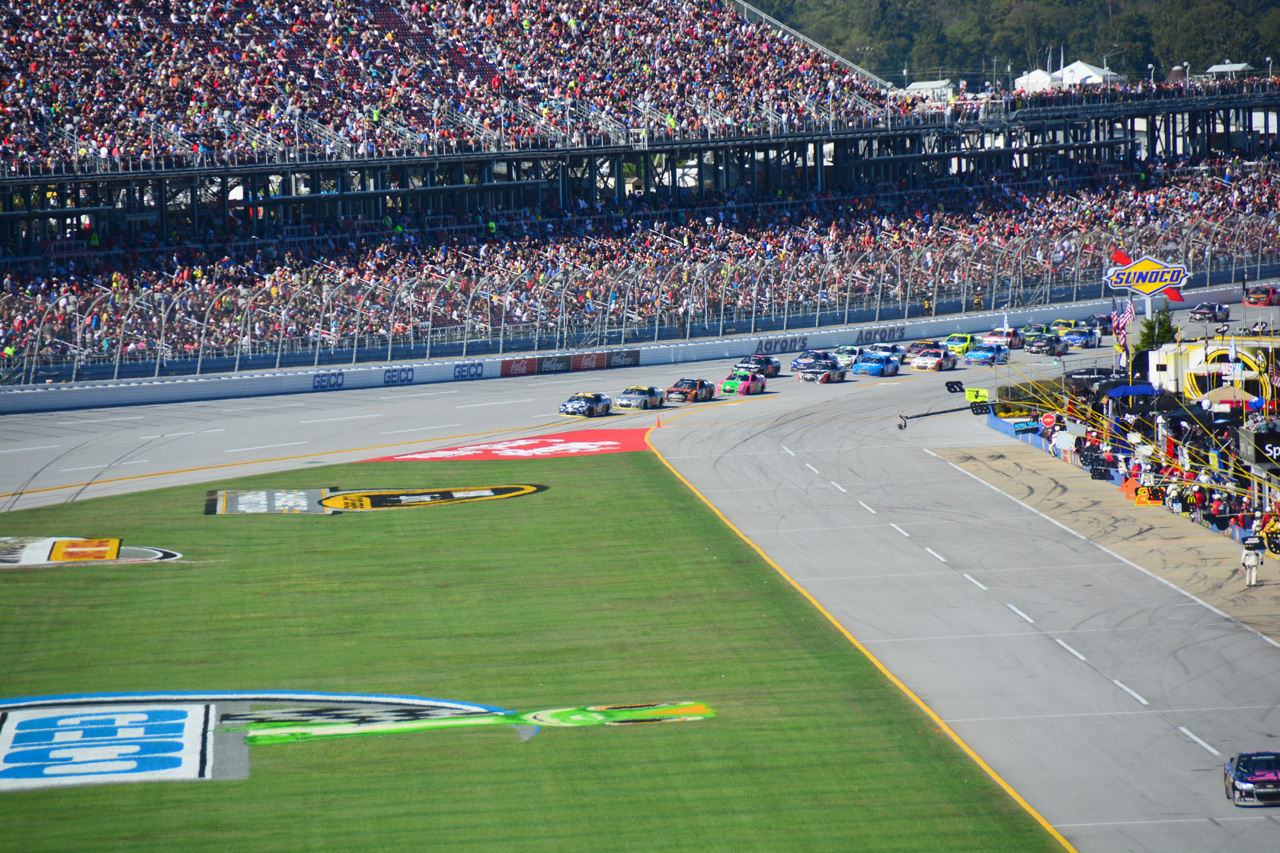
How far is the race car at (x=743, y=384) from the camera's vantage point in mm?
54250

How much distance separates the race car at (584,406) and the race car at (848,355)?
1384cm

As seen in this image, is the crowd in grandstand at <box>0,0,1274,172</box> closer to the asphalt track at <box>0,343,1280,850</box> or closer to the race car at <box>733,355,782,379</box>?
the asphalt track at <box>0,343,1280,850</box>

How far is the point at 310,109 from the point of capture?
66.6 m

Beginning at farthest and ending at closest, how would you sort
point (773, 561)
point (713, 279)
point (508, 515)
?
point (713, 279), point (508, 515), point (773, 561)

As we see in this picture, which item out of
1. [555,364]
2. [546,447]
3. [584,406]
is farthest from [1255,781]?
[555,364]

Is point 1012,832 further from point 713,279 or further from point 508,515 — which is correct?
point 713,279

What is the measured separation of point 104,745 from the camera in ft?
68.5

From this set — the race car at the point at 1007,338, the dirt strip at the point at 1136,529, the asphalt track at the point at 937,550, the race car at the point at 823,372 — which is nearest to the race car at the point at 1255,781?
the asphalt track at the point at 937,550

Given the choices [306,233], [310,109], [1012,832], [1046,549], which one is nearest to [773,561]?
[1046,549]

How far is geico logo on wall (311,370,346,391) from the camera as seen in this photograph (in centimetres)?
5356

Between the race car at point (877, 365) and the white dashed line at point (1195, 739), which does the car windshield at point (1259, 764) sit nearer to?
the white dashed line at point (1195, 739)

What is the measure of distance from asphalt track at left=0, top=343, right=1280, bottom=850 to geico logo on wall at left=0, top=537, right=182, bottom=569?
404cm

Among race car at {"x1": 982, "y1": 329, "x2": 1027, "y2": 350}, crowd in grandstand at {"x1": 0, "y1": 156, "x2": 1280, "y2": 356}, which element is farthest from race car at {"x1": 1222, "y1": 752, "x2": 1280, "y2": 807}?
race car at {"x1": 982, "y1": 329, "x2": 1027, "y2": 350}

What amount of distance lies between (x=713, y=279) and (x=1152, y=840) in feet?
149
